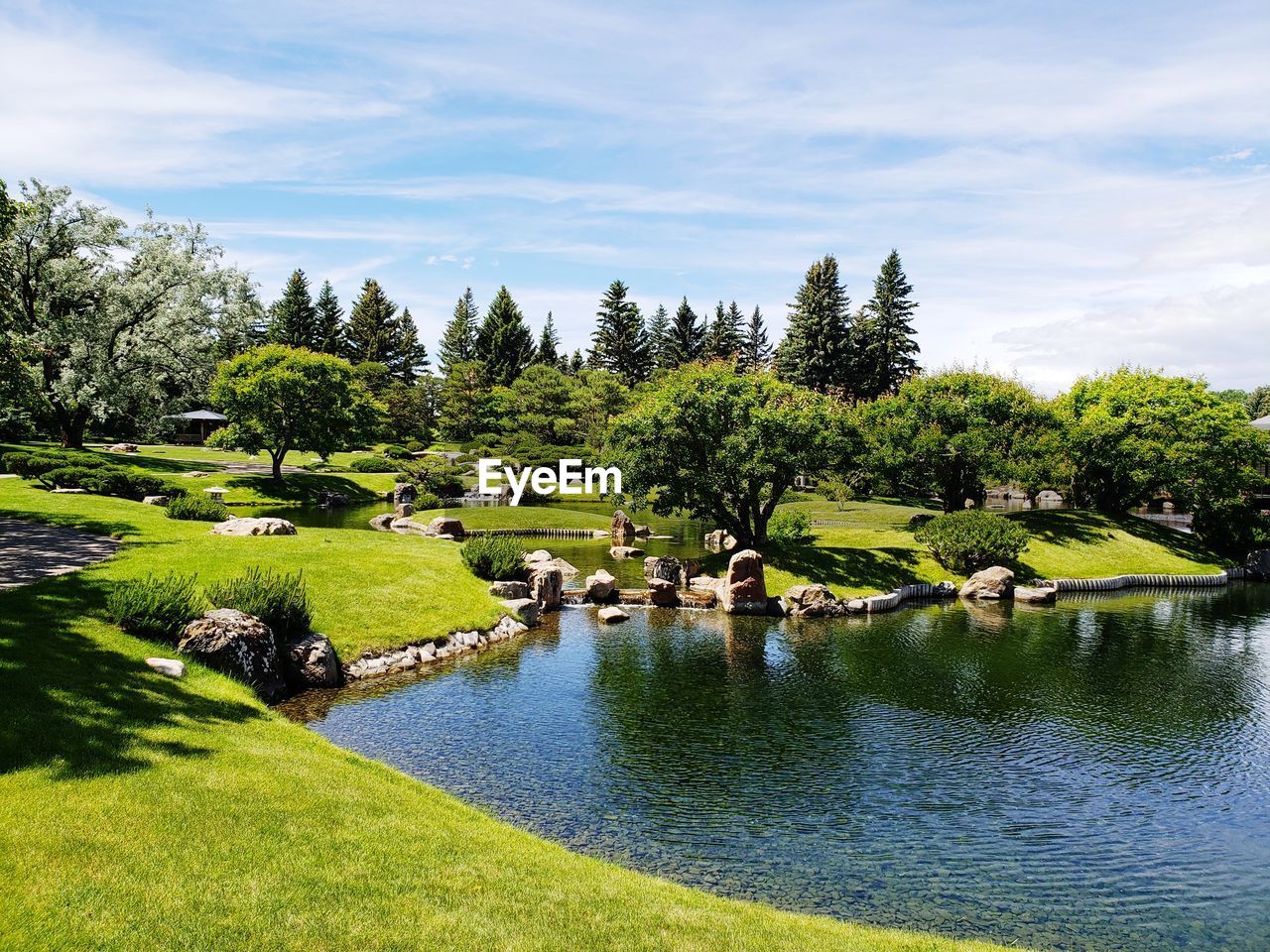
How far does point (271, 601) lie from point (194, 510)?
1583 cm

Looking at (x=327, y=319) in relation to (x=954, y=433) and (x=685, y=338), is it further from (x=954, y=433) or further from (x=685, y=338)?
(x=954, y=433)

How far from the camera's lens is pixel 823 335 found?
9012cm

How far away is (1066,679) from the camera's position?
75.6 ft

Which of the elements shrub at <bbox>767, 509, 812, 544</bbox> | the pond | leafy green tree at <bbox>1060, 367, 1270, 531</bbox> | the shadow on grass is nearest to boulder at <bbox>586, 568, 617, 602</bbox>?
the pond

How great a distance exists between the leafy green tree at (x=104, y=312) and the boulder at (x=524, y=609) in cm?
4428

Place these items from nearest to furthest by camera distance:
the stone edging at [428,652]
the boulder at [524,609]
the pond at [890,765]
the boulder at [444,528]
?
1. the pond at [890,765]
2. the stone edging at [428,652]
3. the boulder at [524,609]
4. the boulder at [444,528]

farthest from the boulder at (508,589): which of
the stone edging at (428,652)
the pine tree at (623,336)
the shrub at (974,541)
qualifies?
the pine tree at (623,336)

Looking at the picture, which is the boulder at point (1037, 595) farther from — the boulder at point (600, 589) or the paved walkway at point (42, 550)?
the paved walkway at point (42, 550)

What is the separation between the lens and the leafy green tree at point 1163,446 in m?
46.4

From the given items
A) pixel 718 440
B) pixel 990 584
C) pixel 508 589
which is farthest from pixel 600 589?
pixel 990 584

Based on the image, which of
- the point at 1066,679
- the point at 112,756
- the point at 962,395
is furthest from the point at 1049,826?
the point at 962,395

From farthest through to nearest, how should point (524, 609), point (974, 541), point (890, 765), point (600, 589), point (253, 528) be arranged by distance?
point (974, 541) < point (600, 589) < point (253, 528) < point (524, 609) < point (890, 765)

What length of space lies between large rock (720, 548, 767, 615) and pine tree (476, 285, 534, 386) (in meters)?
103

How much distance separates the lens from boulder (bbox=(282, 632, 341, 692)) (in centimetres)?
2012
